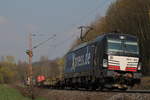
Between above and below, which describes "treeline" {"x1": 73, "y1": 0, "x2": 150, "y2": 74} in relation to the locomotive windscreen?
above

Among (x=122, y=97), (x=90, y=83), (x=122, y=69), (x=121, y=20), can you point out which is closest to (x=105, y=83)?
(x=122, y=69)

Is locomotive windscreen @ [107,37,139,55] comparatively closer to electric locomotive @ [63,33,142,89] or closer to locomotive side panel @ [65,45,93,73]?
electric locomotive @ [63,33,142,89]

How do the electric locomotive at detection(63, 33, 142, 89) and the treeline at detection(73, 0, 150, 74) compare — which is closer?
the electric locomotive at detection(63, 33, 142, 89)

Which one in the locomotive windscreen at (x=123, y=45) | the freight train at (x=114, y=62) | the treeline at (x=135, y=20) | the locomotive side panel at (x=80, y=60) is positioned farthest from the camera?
the treeline at (x=135, y=20)

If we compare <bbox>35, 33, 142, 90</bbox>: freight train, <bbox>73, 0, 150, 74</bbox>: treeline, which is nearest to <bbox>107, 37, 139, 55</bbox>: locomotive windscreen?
<bbox>35, 33, 142, 90</bbox>: freight train

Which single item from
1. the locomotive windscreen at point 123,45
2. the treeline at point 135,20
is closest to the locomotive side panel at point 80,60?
the locomotive windscreen at point 123,45

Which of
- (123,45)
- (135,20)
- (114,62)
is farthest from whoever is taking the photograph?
(135,20)

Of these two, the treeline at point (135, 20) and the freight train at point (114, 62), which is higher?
the treeline at point (135, 20)

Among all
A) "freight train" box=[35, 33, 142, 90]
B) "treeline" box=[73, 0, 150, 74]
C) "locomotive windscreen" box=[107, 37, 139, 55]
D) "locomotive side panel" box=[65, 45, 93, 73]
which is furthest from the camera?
"treeline" box=[73, 0, 150, 74]

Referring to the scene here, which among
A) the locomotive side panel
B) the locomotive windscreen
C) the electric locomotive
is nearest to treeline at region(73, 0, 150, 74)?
the locomotive side panel

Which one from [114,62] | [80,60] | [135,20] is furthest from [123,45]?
[135,20]

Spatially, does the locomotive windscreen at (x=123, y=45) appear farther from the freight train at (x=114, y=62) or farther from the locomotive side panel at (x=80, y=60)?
the locomotive side panel at (x=80, y=60)

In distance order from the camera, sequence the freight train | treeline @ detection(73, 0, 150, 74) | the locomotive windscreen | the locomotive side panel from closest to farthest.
→ the freight train → the locomotive windscreen → the locomotive side panel → treeline @ detection(73, 0, 150, 74)

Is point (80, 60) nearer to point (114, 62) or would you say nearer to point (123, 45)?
→ point (123, 45)
